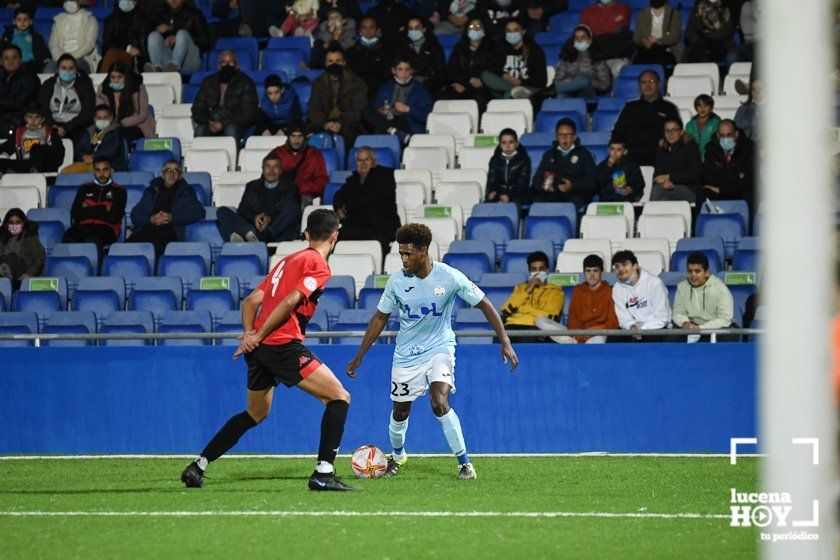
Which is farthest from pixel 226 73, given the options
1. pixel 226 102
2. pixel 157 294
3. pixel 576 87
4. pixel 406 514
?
pixel 406 514

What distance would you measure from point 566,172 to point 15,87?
9279mm

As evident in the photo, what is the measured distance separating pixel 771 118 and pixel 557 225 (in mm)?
12396

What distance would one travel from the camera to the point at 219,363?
14.4m

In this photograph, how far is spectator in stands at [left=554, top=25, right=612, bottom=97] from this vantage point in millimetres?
19016

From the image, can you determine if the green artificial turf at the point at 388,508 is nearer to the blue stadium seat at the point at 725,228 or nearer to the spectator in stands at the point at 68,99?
the blue stadium seat at the point at 725,228

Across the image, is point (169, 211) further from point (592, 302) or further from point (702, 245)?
point (702, 245)

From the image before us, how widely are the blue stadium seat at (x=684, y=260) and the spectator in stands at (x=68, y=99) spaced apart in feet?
31.5

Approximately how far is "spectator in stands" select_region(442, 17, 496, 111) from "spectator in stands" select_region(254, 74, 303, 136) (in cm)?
245

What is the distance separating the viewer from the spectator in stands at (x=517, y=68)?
19.5m

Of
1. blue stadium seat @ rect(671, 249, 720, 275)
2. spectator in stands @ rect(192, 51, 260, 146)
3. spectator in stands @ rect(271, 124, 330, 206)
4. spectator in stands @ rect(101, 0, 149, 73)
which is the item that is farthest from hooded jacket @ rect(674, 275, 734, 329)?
spectator in stands @ rect(101, 0, 149, 73)

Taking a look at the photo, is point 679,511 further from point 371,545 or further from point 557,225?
point 557,225

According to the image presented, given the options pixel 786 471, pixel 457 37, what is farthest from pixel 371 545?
pixel 457 37

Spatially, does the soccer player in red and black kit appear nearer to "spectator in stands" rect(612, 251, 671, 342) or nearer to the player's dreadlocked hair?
the player's dreadlocked hair

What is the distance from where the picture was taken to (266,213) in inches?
704
